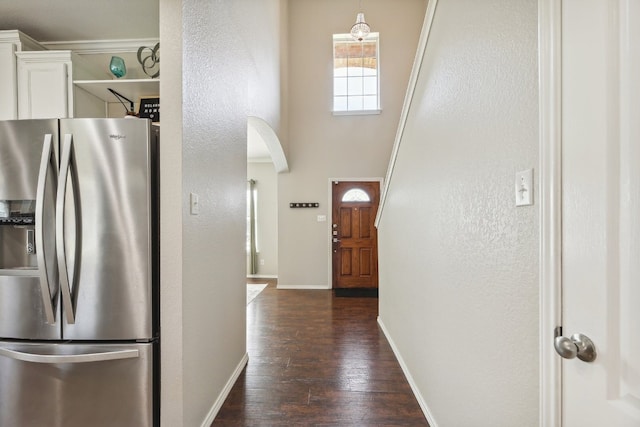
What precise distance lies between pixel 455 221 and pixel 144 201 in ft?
5.00

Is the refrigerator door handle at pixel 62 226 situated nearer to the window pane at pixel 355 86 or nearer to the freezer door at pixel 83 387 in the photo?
the freezer door at pixel 83 387

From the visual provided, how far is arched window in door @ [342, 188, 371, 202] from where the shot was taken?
5.37 meters

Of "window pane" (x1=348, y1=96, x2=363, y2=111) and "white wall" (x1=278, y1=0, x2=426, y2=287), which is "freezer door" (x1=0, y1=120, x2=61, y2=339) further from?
"window pane" (x1=348, y1=96, x2=363, y2=111)

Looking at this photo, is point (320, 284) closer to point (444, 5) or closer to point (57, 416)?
point (57, 416)

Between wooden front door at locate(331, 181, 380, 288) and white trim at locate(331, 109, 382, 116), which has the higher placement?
white trim at locate(331, 109, 382, 116)

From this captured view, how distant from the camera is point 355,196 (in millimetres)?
5379

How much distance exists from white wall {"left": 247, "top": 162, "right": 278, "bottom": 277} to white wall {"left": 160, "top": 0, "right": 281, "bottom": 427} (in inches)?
162

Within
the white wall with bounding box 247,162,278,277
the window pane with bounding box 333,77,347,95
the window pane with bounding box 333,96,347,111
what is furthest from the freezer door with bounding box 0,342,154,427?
the window pane with bounding box 333,77,347,95

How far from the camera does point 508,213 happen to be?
0.99m

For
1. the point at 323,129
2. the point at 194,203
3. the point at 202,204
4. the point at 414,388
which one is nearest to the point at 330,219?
the point at 323,129

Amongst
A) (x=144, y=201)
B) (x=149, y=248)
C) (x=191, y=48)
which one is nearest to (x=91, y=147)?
(x=144, y=201)

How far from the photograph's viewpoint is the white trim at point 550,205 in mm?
767

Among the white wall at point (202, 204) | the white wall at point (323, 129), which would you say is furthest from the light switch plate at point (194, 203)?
the white wall at point (323, 129)

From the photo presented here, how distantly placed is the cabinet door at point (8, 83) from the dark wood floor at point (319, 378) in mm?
2507
